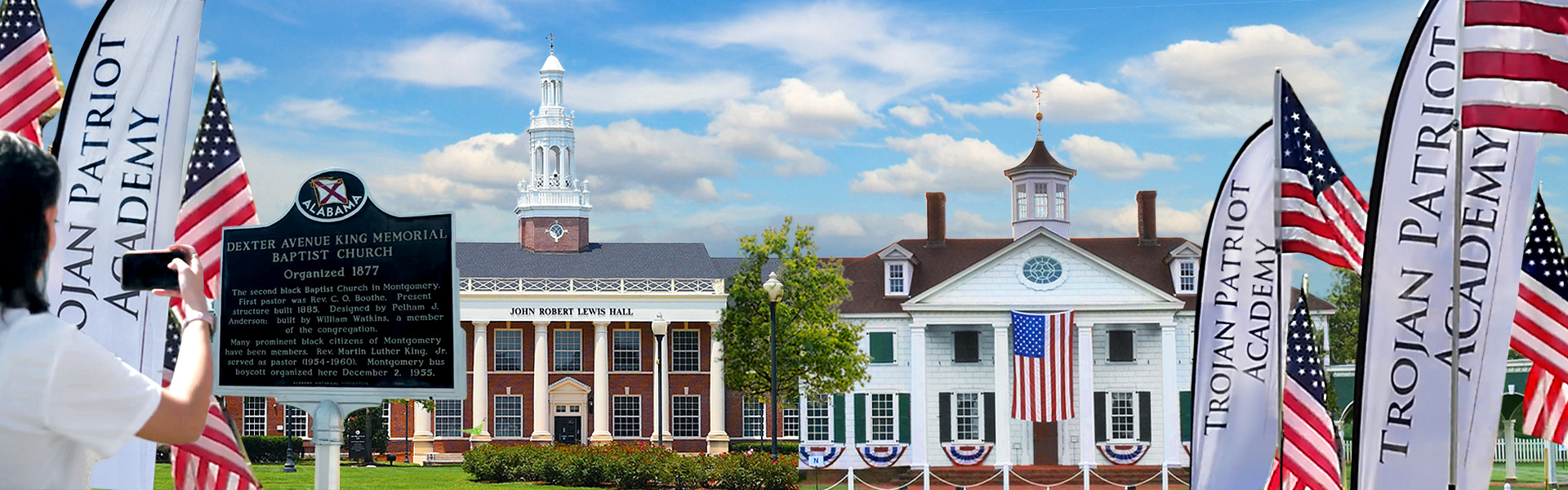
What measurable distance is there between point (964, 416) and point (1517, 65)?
3703 centimetres

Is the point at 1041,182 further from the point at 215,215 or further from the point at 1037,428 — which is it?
the point at 215,215

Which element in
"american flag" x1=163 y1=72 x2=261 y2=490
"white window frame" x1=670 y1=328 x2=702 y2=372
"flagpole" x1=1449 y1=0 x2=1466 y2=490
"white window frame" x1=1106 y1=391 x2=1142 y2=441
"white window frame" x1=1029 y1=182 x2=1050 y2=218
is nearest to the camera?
"flagpole" x1=1449 y1=0 x2=1466 y2=490

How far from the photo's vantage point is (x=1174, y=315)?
44.8 m

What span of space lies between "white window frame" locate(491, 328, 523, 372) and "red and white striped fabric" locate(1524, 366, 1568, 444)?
50.4m

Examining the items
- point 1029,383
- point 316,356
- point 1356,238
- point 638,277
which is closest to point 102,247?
point 316,356

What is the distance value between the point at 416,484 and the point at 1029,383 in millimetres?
15577

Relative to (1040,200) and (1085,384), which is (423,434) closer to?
(1040,200)

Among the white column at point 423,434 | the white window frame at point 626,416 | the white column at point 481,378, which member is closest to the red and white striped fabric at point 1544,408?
the white window frame at point 626,416

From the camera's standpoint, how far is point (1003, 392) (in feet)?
141

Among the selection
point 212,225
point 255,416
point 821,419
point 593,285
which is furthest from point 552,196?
point 212,225

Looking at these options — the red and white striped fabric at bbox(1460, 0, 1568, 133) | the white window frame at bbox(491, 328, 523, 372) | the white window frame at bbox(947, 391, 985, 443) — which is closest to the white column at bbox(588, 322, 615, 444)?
the white window frame at bbox(491, 328, 523, 372)

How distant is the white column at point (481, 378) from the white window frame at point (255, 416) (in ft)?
28.2

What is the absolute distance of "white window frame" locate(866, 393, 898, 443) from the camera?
44.1 meters

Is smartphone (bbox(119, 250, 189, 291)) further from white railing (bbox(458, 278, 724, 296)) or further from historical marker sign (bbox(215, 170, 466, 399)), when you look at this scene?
white railing (bbox(458, 278, 724, 296))
